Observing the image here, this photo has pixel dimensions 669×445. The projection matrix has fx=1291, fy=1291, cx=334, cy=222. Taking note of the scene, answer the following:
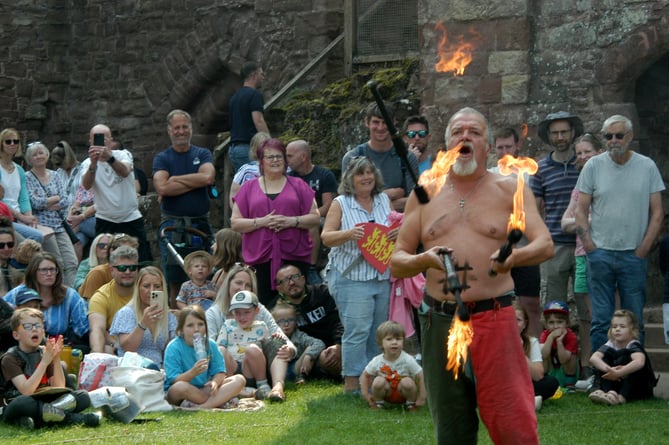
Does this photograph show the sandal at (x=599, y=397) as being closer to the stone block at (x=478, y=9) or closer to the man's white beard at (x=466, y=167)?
A: the man's white beard at (x=466, y=167)

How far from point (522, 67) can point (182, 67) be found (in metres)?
7.44

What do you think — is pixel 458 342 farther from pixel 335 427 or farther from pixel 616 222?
pixel 616 222

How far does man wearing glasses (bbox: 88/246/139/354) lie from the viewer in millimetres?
9914

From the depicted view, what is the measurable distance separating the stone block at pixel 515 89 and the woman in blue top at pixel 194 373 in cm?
385

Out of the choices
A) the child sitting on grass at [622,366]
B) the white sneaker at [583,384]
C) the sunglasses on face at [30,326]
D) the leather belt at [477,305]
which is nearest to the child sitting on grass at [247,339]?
the sunglasses on face at [30,326]

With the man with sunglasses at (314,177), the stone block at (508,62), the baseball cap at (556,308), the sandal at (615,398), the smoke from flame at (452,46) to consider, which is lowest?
the sandal at (615,398)

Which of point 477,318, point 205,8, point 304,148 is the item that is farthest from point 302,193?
point 205,8

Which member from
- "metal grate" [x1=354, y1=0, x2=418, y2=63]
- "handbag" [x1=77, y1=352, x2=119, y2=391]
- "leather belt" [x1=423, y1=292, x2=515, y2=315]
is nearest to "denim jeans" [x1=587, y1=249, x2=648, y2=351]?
"leather belt" [x1=423, y1=292, x2=515, y2=315]

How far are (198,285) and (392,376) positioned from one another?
236cm

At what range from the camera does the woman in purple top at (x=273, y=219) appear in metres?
10.5

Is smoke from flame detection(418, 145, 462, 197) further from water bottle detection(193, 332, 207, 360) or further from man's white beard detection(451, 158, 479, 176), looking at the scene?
water bottle detection(193, 332, 207, 360)

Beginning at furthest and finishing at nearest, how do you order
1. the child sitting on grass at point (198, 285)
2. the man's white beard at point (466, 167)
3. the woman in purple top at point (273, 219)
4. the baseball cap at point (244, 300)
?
the child sitting on grass at point (198, 285)
the woman in purple top at point (273, 219)
the baseball cap at point (244, 300)
the man's white beard at point (466, 167)

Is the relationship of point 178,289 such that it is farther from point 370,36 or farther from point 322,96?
point 370,36

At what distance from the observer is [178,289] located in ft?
38.5
